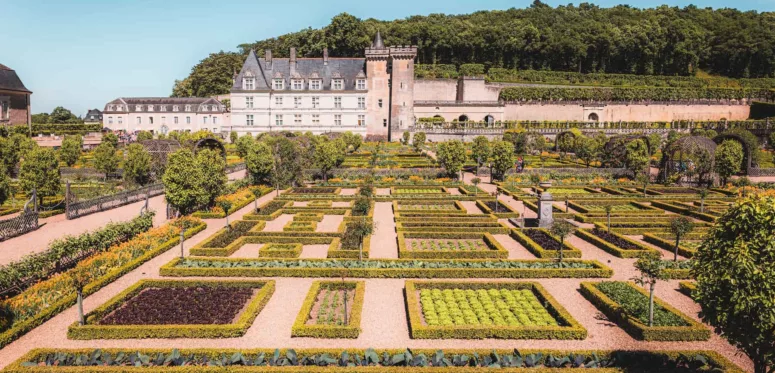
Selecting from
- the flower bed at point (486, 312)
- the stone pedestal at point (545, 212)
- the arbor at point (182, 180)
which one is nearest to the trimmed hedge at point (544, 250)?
the stone pedestal at point (545, 212)

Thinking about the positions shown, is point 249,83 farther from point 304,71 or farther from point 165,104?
point 165,104

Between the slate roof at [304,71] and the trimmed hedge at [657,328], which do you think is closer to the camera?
the trimmed hedge at [657,328]

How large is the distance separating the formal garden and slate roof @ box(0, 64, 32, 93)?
5237 cm

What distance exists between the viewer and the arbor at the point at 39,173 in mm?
25156

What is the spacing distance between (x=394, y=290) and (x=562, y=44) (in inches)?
3407

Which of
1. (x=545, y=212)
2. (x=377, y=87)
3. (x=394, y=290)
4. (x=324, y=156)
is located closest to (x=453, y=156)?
(x=324, y=156)

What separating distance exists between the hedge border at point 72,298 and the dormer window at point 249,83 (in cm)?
4799

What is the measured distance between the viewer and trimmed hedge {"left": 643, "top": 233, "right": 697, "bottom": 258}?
62.6ft

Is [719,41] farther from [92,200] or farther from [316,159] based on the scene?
[92,200]

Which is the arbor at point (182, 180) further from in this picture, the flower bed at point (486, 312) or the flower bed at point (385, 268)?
the flower bed at point (486, 312)

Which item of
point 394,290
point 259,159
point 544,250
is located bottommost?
point 394,290

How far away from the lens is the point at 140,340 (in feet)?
39.8

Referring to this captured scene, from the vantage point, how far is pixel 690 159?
37.3 metres

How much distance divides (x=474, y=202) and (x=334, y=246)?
44.1 ft
